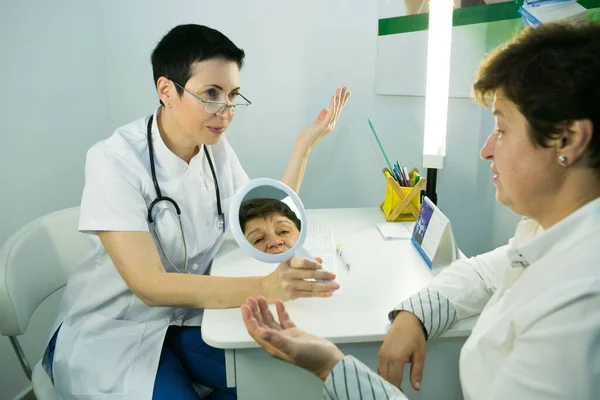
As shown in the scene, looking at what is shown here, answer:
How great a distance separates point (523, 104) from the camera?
0.81 metres

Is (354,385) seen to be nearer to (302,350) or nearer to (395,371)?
(302,350)

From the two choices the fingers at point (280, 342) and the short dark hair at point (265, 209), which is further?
the short dark hair at point (265, 209)

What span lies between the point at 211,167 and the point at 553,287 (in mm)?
1086

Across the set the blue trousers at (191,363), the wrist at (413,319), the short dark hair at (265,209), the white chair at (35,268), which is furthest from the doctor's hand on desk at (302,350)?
the white chair at (35,268)

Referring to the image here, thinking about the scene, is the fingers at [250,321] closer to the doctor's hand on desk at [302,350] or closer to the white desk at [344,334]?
the doctor's hand on desk at [302,350]

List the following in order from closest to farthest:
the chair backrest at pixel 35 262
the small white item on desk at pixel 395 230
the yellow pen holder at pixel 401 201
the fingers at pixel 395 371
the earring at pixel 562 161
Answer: the earring at pixel 562 161 < the fingers at pixel 395 371 < the chair backrest at pixel 35 262 < the small white item on desk at pixel 395 230 < the yellow pen holder at pixel 401 201

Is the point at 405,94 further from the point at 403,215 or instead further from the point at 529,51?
the point at 529,51

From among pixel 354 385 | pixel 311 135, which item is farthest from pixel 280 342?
pixel 311 135

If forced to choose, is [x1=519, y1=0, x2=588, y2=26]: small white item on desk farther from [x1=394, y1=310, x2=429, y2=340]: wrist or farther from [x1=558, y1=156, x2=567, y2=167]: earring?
[x1=394, y1=310, x2=429, y2=340]: wrist

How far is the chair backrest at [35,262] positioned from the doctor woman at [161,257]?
3.5 inches

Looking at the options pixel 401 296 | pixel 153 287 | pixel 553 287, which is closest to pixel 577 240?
pixel 553 287

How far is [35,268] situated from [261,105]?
3.76 ft

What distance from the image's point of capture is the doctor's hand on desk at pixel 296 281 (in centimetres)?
115

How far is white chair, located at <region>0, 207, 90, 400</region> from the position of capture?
126 centimetres
